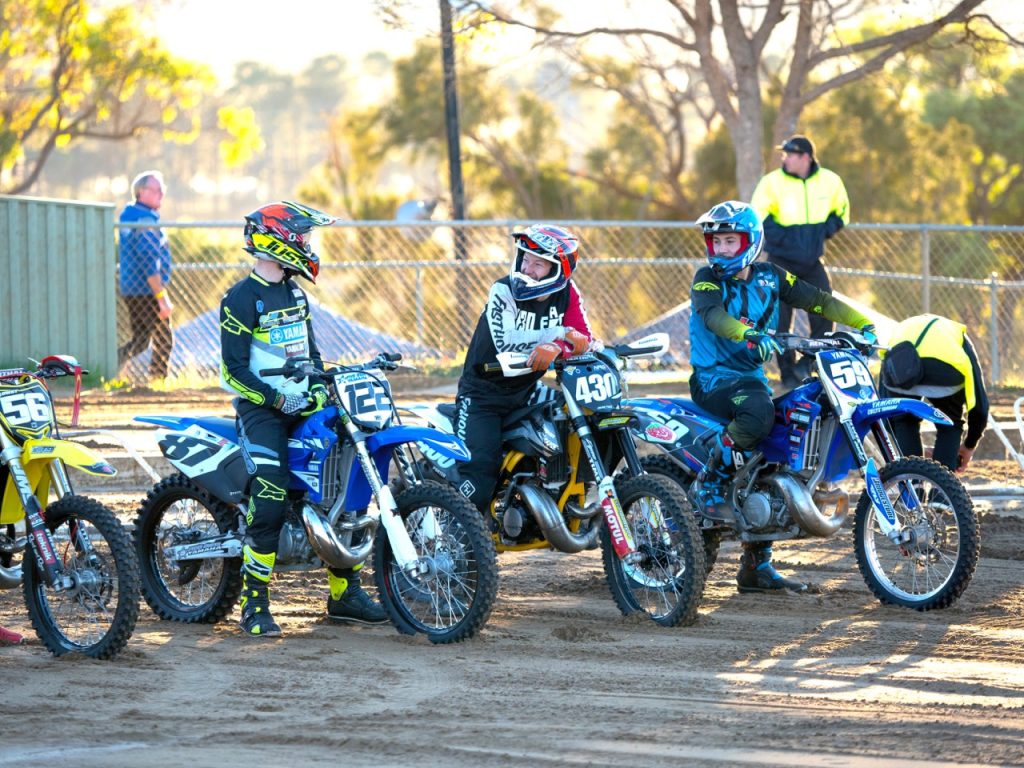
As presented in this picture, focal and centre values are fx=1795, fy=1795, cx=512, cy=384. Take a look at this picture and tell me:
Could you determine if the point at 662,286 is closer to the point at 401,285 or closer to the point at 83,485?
the point at 401,285

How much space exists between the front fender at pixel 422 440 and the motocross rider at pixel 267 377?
0.31m

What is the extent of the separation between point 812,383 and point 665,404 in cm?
84

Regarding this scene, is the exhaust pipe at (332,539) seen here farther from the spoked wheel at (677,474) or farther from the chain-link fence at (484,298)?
the chain-link fence at (484,298)

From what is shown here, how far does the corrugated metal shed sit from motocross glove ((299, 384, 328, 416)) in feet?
33.6

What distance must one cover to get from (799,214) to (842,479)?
639 centimetres

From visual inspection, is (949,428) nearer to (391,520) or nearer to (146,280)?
(391,520)

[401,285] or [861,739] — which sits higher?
[401,285]

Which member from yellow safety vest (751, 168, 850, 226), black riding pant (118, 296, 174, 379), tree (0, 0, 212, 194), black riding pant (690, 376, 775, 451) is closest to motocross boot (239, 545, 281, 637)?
black riding pant (690, 376, 775, 451)

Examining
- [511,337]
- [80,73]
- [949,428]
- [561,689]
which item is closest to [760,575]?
[949,428]

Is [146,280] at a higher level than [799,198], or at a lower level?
lower

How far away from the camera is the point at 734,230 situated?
905 cm

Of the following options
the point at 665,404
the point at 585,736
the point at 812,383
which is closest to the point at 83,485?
the point at 665,404

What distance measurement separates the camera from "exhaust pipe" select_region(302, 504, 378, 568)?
323 inches

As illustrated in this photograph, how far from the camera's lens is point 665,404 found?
9.39 m
